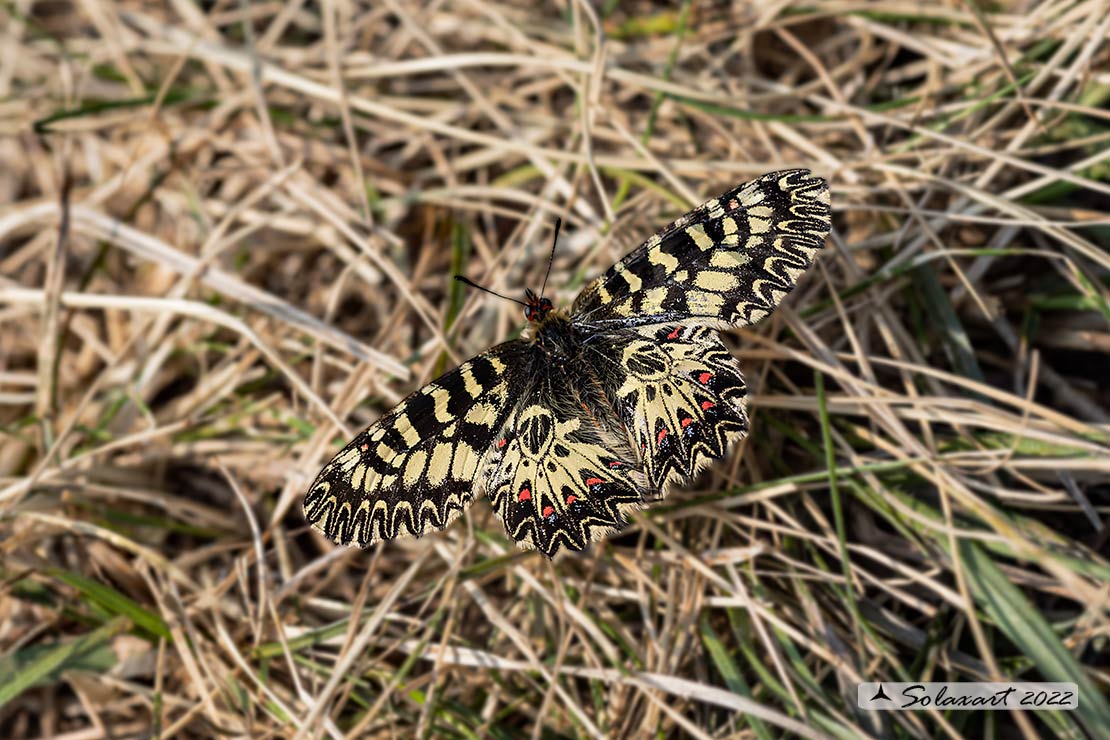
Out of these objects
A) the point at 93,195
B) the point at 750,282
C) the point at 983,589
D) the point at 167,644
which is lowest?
the point at 167,644

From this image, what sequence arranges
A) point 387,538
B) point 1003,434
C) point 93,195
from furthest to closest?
1. point 93,195
2. point 1003,434
3. point 387,538

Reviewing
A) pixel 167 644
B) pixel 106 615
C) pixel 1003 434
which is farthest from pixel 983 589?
pixel 106 615

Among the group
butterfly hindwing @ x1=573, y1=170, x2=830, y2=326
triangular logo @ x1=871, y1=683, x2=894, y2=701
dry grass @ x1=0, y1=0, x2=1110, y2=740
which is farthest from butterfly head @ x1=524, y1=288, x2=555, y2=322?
triangular logo @ x1=871, y1=683, x2=894, y2=701

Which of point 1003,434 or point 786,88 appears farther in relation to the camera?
point 786,88

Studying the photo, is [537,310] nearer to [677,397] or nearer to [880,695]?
[677,397]

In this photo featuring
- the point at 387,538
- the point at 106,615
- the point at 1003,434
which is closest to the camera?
the point at 387,538

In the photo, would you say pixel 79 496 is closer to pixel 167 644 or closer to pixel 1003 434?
pixel 167 644
